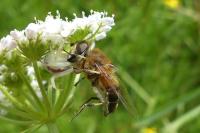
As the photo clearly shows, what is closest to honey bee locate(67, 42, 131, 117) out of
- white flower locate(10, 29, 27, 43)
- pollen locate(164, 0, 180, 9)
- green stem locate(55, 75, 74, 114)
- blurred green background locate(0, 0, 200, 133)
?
green stem locate(55, 75, 74, 114)

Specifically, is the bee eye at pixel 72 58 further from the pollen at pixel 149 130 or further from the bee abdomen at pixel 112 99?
the pollen at pixel 149 130

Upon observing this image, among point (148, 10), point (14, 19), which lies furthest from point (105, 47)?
point (14, 19)

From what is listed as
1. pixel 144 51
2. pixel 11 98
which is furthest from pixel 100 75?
pixel 144 51

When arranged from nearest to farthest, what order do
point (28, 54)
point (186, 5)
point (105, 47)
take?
point (28, 54) → point (105, 47) → point (186, 5)

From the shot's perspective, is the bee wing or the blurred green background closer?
the bee wing

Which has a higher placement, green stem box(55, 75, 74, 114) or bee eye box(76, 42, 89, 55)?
bee eye box(76, 42, 89, 55)

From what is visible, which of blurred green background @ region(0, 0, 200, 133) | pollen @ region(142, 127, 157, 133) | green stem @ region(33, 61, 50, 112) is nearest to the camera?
green stem @ region(33, 61, 50, 112)

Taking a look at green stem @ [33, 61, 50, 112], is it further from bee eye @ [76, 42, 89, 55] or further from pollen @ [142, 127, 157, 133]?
pollen @ [142, 127, 157, 133]

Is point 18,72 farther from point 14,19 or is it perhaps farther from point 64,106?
point 14,19
